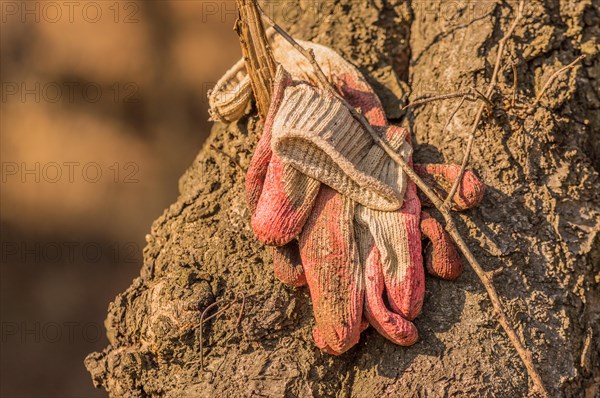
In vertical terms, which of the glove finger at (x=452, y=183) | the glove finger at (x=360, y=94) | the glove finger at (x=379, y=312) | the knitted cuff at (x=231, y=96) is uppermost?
the knitted cuff at (x=231, y=96)

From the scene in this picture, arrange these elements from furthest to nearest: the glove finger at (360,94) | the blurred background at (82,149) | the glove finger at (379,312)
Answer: the blurred background at (82,149)
the glove finger at (360,94)
the glove finger at (379,312)

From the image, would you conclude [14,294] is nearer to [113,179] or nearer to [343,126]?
[113,179]

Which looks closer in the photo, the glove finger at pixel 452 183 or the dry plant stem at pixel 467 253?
the dry plant stem at pixel 467 253

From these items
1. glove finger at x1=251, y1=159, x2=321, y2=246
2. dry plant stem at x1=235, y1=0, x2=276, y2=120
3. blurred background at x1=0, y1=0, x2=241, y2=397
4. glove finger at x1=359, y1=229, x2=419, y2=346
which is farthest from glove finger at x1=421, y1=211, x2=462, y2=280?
blurred background at x1=0, y1=0, x2=241, y2=397

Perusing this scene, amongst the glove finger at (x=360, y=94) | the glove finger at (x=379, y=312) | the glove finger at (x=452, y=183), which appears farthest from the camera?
the glove finger at (x=360, y=94)

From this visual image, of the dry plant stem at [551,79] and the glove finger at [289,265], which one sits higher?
the dry plant stem at [551,79]

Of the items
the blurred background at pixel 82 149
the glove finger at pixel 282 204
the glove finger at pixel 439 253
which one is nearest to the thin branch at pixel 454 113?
the glove finger at pixel 439 253

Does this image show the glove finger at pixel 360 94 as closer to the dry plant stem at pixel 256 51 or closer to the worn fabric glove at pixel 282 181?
the worn fabric glove at pixel 282 181

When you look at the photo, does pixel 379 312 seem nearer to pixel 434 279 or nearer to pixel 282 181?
pixel 434 279
